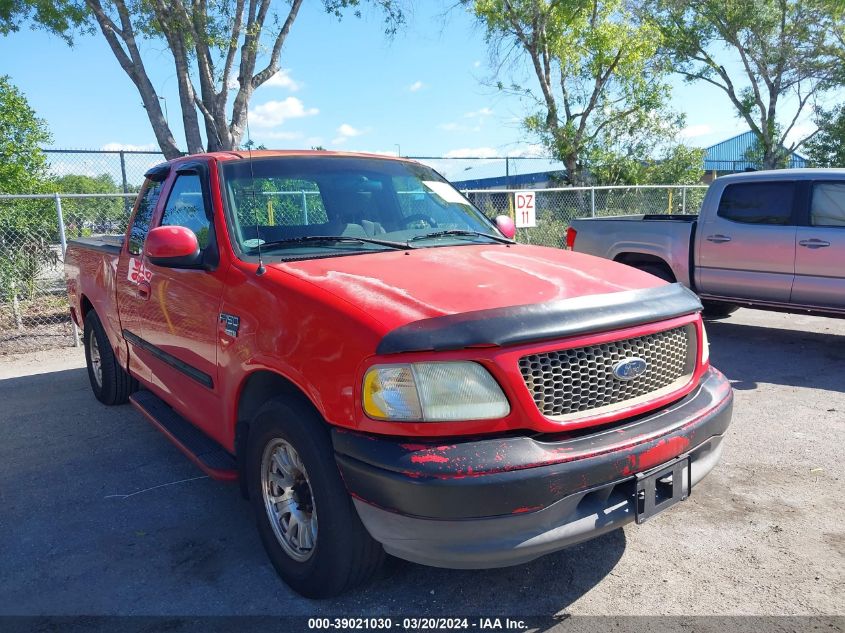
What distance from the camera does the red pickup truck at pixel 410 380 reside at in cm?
231

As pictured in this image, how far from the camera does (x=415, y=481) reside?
2.24 metres

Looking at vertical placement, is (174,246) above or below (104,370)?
above

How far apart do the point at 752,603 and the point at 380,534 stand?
161cm

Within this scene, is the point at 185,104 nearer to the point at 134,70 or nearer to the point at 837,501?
the point at 134,70

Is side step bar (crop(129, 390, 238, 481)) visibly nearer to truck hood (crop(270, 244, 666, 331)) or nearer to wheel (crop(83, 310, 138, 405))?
wheel (crop(83, 310, 138, 405))

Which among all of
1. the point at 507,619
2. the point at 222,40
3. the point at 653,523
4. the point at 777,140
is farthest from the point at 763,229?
the point at 777,140

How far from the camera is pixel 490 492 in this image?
7.34 feet

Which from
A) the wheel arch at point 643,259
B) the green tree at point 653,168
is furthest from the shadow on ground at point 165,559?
the green tree at point 653,168

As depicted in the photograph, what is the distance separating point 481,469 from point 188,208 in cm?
258

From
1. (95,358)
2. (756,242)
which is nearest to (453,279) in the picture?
(95,358)

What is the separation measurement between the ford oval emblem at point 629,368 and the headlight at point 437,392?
52 cm

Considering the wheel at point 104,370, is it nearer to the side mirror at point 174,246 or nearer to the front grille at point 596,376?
the side mirror at point 174,246

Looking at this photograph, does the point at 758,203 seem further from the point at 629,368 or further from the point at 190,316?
the point at 190,316

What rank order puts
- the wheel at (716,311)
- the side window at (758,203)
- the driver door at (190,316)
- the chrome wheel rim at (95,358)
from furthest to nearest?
the wheel at (716,311), the side window at (758,203), the chrome wheel rim at (95,358), the driver door at (190,316)
